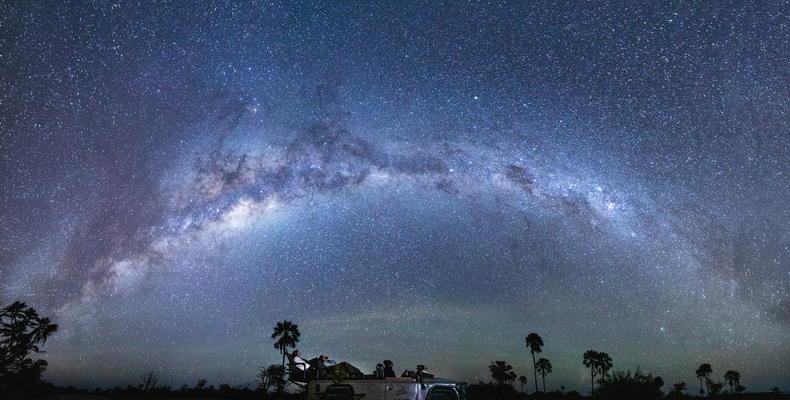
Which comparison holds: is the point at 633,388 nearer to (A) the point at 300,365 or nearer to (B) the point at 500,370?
(A) the point at 300,365

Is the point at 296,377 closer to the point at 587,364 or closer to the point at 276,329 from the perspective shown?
the point at 276,329

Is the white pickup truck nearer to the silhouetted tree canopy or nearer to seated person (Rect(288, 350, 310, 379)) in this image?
seated person (Rect(288, 350, 310, 379))

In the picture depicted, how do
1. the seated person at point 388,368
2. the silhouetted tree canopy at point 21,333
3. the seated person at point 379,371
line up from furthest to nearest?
the silhouetted tree canopy at point 21,333 < the seated person at point 388,368 < the seated person at point 379,371

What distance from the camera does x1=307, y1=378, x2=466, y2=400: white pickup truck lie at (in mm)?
10629

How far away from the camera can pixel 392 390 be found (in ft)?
35.2

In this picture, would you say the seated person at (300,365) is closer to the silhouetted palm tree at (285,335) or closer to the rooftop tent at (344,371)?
the rooftop tent at (344,371)

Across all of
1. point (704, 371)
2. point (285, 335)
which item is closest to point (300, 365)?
point (285, 335)

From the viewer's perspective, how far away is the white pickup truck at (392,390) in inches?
418

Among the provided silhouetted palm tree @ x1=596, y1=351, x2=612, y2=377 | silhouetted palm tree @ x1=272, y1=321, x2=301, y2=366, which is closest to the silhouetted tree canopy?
silhouetted palm tree @ x1=272, y1=321, x2=301, y2=366

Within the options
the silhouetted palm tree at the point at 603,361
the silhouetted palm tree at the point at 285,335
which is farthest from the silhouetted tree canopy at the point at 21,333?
the silhouetted palm tree at the point at 603,361

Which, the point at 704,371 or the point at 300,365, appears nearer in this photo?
the point at 300,365

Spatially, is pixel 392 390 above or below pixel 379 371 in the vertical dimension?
below

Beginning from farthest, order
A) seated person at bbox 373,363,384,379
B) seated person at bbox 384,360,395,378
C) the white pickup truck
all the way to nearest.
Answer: seated person at bbox 384,360,395,378, seated person at bbox 373,363,384,379, the white pickup truck

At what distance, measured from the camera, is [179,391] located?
5572 centimetres
